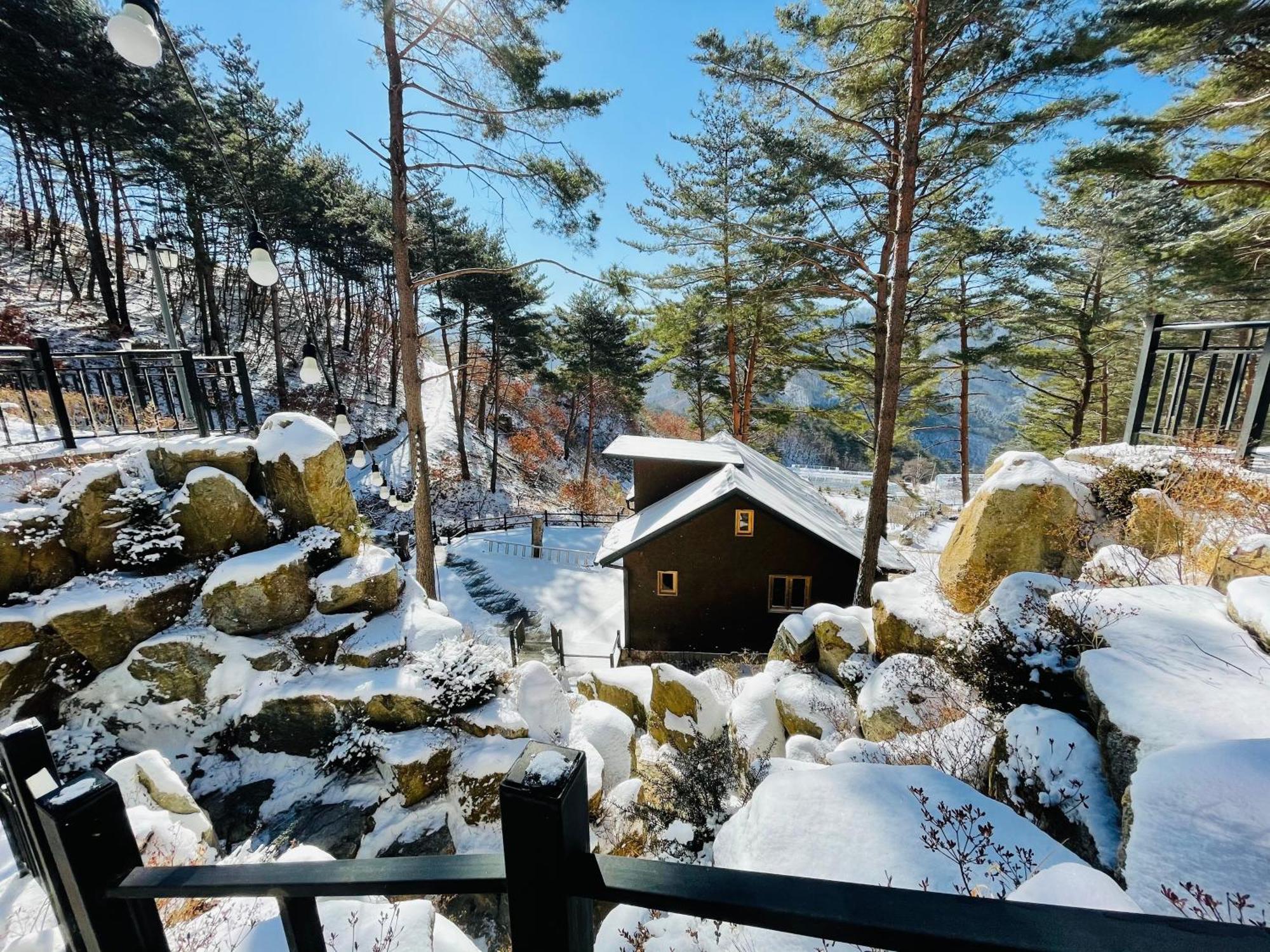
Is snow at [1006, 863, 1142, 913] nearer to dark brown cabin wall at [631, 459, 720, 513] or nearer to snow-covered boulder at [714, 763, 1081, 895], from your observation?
snow-covered boulder at [714, 763, 1081, 895]

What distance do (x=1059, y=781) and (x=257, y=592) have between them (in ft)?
28.5

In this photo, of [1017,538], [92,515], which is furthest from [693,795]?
[92,515]

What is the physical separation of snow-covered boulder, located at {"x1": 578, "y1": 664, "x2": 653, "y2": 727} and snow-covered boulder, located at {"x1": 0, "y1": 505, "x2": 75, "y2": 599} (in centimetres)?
746

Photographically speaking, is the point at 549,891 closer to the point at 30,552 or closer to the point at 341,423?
the point at 30,552

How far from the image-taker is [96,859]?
44.4 inches

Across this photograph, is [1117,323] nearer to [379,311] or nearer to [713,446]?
[713,446]

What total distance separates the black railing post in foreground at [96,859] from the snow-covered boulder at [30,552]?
725cm

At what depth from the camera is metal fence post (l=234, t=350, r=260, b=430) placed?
739 centimetres

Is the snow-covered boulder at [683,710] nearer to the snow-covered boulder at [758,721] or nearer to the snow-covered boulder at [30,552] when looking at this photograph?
the snow-covered boulder at [758,721]

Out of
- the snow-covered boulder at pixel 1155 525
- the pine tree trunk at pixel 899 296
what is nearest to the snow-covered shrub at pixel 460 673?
the pine tree trunk at pixel 899 296

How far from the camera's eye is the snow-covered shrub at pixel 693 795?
4566 millimetres

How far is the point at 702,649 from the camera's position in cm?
1173

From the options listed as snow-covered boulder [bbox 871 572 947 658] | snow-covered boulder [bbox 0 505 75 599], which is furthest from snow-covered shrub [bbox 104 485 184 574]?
snow-covered boulder [bbox 871 572 947 658]

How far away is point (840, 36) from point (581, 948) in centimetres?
1005
